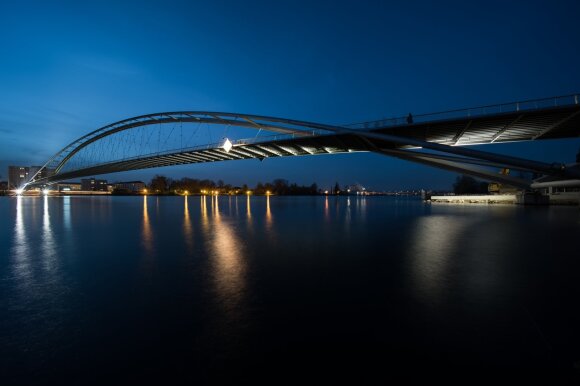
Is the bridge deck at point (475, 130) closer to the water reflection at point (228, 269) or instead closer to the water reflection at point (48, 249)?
the water reflection at point (228, 269)

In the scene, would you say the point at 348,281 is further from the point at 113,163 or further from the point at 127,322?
the point at 113,163

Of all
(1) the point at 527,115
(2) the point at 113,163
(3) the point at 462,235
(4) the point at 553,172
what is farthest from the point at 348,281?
(2) the point at 113,163

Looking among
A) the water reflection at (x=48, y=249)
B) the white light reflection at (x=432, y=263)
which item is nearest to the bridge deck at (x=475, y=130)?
the white light reflection at (x=432, y=263)

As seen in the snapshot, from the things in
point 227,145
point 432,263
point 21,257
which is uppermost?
point 227,145

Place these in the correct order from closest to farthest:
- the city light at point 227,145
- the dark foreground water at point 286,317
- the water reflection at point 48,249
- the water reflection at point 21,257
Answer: the dark foreground water at point 286,317 → the water reflection at point 21,257 → the water reflection at point 48,249 → the city light at point 227,145

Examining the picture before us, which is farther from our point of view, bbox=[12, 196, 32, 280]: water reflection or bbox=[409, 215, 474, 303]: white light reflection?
bbox=[12, 196, 32, 280]: water reflection

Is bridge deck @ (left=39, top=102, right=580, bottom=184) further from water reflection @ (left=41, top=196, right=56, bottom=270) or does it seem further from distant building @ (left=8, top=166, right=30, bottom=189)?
distant building @ (left=8, top=166, right=30, bottom=189)

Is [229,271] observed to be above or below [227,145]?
below

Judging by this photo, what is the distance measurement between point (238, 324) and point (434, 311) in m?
3.36

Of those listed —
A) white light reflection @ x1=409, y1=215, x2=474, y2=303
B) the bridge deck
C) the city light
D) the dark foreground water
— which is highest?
the city light

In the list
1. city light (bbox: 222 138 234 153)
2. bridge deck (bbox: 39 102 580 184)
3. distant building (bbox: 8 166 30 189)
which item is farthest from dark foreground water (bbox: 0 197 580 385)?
distant building (bbox: 8 166 30 189)

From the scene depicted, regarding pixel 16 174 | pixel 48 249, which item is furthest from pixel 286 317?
pixel 16 174

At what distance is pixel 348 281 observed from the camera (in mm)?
6984

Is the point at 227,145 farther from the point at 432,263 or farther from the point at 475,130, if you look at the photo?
the point at 432,263
